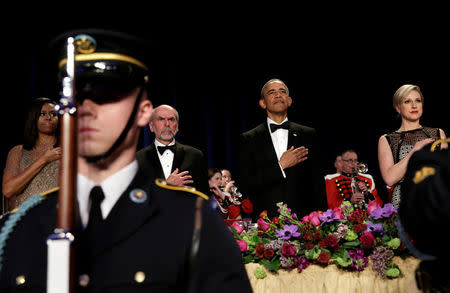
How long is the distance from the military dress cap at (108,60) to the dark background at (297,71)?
17.6ft

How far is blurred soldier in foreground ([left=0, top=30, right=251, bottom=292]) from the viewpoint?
123 centimetres

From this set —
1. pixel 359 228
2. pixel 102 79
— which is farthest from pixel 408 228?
pixel 359 228

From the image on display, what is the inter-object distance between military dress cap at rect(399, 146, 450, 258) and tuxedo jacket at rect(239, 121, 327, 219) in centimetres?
260

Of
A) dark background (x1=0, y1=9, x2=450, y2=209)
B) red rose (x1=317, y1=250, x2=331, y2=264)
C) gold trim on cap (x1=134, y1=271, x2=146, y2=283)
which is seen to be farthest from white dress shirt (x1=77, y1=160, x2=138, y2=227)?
dark background (x1=0, y1=9, x2=450, y2=209)

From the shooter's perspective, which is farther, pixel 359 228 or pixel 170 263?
pixel 359 228

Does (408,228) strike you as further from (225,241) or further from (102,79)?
(102,79)

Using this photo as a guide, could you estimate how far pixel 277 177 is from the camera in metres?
3.92

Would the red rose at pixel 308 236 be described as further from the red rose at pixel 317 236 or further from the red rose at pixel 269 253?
the red rose at pixel 269 253

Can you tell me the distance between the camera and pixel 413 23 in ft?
25.7

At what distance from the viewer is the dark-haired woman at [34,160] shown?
137 inches

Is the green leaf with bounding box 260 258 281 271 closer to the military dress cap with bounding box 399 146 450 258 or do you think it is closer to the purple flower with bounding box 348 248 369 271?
the purple flower with bounding box 348 248 369 271

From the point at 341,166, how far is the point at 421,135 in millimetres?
4755

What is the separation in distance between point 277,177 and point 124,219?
2.72 m

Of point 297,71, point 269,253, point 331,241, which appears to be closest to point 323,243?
point 331,241
